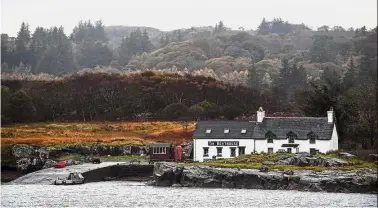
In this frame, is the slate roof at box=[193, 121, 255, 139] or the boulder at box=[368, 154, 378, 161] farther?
the slate roof at box=[193, 121, 255, 139]

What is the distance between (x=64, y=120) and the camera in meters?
133

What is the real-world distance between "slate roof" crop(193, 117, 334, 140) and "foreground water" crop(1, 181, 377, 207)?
17.4 m

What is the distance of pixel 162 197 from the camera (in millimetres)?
62781

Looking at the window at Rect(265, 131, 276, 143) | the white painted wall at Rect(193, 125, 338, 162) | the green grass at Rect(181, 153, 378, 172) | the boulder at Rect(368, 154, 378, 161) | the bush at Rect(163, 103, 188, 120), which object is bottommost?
the green grass at Rect(181, 153, 378, 172)

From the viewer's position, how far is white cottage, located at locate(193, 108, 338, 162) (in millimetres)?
85500

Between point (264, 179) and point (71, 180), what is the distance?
19.7m

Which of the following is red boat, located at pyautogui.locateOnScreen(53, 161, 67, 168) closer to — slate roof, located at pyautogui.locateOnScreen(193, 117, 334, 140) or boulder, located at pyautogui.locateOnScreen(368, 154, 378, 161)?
slate roof, located at pyautogui.locateOnScreen(193, 117, 334, 140)

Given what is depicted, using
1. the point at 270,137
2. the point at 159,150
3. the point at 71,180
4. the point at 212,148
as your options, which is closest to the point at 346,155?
the point at 270,137

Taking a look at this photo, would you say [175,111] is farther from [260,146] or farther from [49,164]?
[49,164]

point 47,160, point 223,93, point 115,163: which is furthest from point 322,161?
point 223,93

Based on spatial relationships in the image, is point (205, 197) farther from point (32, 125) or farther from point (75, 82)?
point (75, 82)

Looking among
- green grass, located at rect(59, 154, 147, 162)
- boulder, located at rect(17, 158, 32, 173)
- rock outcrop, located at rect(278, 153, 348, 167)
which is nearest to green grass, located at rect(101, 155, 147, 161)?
green grass, located at rect(59, 154, 147, 162)

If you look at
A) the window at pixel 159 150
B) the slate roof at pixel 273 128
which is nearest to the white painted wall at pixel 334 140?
the slate roof at pixel 273 128

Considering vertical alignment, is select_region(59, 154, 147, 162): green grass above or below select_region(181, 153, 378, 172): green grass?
below
